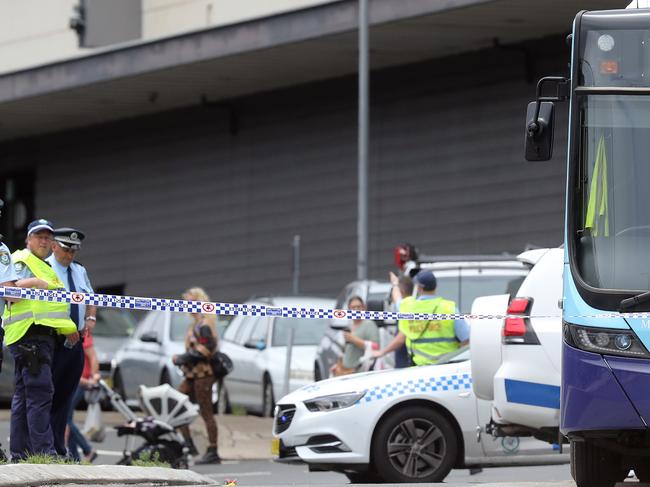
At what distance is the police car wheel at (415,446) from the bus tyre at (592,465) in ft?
10.2

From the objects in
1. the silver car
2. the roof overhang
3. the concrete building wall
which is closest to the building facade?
the roof overhang

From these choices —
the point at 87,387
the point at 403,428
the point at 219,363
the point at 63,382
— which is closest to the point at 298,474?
the point at 219,363

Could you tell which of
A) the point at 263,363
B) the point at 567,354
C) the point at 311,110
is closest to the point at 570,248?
the point at 567,354

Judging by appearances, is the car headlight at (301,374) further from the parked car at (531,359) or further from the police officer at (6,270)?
the police officer at (6,270)

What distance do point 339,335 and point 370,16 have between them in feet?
28.7

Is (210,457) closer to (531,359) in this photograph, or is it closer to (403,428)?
(403,428)

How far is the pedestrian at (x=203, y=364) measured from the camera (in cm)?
1786

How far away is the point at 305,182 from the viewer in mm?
32844

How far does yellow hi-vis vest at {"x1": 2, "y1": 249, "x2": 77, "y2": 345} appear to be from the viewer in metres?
12.5

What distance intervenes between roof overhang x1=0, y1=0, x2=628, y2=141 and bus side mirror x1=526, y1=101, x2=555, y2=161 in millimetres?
14615

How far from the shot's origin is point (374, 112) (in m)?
31.1

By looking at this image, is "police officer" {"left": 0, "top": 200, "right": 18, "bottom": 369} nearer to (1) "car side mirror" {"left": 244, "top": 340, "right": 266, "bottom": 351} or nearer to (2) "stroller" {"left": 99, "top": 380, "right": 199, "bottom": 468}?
(2) "stroller" {"left": 99, "top": 380, "right": 199, "bottom": 468}

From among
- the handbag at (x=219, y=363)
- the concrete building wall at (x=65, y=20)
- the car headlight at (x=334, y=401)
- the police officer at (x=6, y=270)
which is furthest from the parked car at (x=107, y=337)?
the police officer at (x=6, y=270)

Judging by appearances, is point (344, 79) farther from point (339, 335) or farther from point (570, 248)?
point (570, 248)
